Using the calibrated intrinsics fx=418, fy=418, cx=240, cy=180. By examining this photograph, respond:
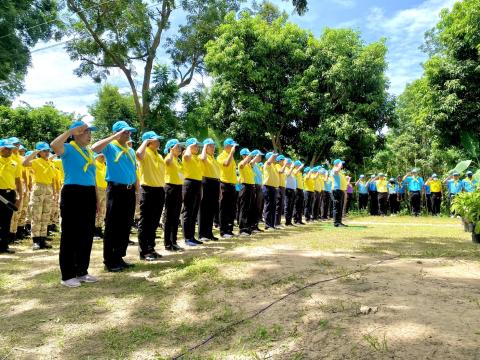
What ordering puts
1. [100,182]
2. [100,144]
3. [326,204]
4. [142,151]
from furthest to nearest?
1. [326,204]
2. [100,182]
3. [142,151]
4. [100,144]

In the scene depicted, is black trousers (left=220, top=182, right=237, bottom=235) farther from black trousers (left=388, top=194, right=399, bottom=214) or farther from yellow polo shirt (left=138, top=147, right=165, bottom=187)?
black trousers (left=388, top=194, right=399, bottom=214)

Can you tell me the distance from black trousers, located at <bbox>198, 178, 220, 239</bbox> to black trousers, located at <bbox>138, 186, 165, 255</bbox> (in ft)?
5.93

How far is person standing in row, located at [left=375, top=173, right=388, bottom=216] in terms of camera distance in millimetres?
18797

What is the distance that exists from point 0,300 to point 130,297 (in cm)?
142

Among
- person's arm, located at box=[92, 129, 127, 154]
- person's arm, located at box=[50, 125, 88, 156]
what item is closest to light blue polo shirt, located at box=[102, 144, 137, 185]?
person's arm, located at box=[92, 129, 127, 154]

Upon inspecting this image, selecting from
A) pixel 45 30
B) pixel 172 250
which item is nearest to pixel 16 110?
pixel 45 30

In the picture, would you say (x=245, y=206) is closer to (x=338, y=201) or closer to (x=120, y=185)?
(x=338, y=201)

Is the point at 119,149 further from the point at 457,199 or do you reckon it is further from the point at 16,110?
the point at 16,110

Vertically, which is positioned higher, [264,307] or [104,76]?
[104,76]

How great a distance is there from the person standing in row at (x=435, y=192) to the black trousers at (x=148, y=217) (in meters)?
15.6

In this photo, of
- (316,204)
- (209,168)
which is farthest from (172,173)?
(316,204)

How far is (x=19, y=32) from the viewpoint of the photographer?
69.3 ft

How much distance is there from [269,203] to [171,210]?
3894 mm

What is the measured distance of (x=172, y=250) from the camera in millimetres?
7090
